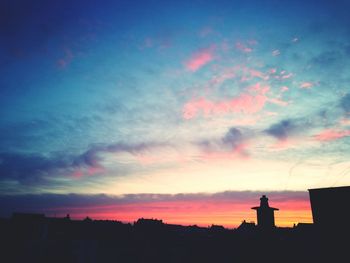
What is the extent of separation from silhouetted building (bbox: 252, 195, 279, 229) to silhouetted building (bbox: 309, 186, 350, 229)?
12.3 feet

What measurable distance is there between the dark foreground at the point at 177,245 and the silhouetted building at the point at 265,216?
2.27 ft

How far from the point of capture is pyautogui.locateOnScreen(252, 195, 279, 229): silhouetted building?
19.8 metres

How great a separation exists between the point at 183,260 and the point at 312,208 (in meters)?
11.4

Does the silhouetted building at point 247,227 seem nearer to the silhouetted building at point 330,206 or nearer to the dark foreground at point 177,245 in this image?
the dark foreground at point 177,245

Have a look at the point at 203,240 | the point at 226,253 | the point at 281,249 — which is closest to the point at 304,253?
the point at 281,249

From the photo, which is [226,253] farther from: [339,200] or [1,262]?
[1,262]

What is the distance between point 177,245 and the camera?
65.9 ft

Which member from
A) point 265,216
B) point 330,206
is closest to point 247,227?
point 265,216

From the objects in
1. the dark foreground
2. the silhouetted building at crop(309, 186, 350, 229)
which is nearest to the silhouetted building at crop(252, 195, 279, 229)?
the dark foreground

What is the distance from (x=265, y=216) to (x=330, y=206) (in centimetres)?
528

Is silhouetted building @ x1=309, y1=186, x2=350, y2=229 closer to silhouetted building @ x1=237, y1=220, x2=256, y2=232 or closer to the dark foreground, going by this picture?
the dark foreground

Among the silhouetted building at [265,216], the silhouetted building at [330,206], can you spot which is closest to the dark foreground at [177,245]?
the silhouetted building at [265,216]

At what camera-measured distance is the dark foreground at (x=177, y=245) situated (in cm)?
1697

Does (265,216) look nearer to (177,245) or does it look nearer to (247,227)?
(247,227)
